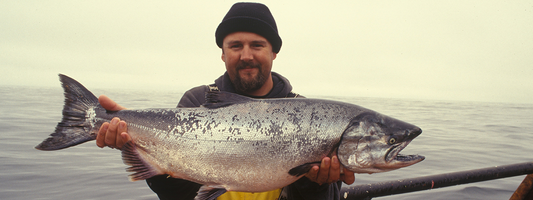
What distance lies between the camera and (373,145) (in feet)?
7.99

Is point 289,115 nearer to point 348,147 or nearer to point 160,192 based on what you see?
point 348,147

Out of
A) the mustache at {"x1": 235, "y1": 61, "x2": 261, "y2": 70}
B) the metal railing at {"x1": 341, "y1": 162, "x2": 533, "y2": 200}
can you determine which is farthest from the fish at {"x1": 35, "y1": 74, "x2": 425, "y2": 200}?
the metal railing at {"x1": 341, "y1": 162, "x2": 533, "y2": 200}

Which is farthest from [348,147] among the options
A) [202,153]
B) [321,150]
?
[202,153]

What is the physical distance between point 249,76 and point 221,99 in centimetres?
79

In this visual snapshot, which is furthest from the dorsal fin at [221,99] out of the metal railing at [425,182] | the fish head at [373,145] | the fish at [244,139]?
the metal railing at [425,182]

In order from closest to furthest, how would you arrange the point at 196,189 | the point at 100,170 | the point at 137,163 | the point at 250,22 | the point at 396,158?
1. the point at 396,158
2. the point at 137,163
3. the point at 196,189
4. the point at 250,22
5. the point at 100,170

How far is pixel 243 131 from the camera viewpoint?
8.15 ft

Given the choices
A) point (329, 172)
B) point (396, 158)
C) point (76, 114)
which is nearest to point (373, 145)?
point (396, 158)

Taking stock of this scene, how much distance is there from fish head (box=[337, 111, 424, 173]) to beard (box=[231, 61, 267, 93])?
127cm

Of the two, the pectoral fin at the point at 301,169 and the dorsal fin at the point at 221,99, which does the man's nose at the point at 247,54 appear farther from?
the pectoral fin at the point at 301,169

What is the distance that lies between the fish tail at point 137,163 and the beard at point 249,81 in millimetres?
1323

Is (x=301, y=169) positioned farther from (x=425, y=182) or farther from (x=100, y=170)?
(x=100, y=170)

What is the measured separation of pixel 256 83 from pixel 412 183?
2379 millimetres

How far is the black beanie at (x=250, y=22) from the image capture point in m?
3.39
